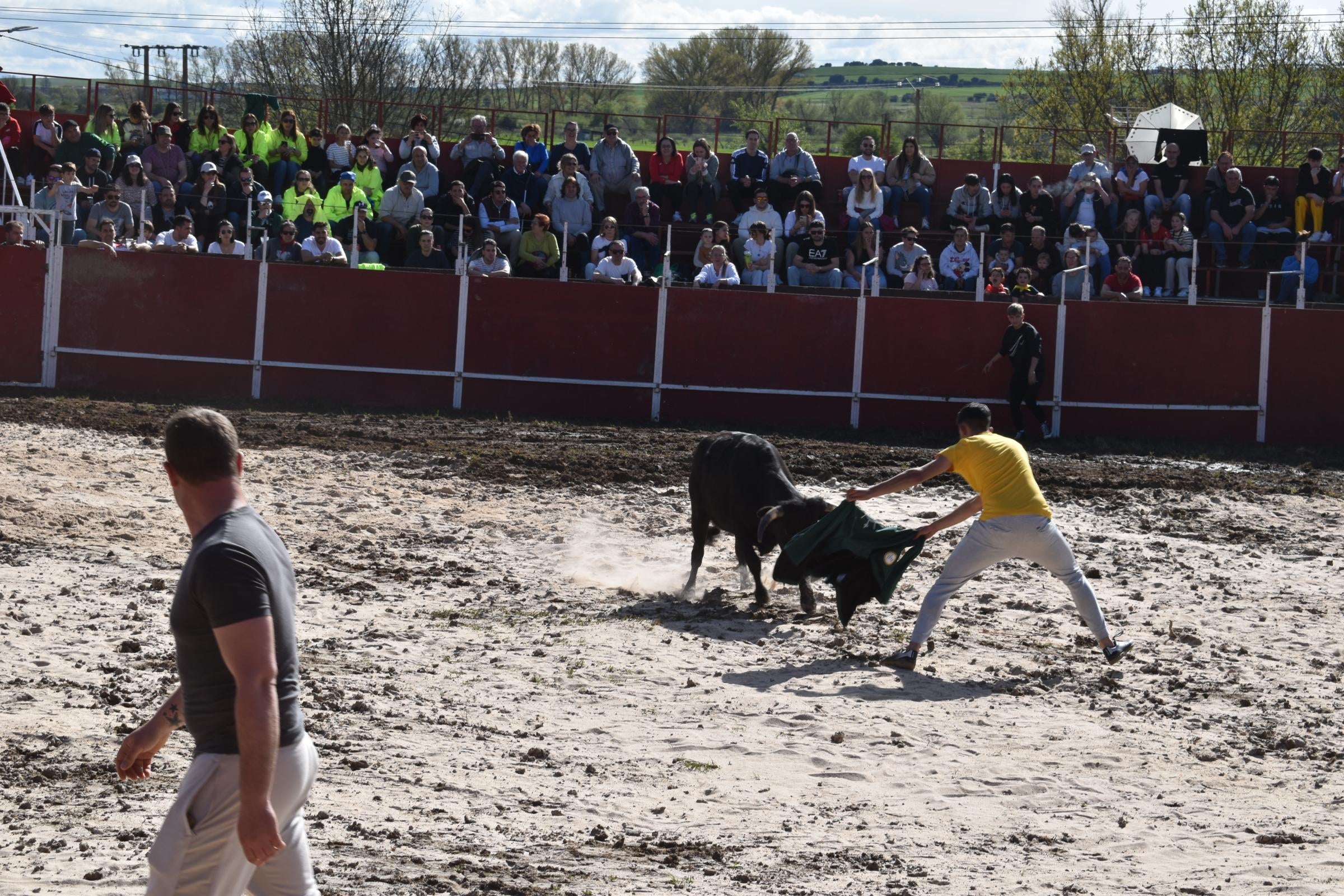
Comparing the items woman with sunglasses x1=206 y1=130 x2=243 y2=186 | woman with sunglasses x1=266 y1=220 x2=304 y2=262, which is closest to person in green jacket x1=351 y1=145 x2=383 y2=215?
→ woman with sunglasses x1=206 y1=130 x2=243 y2=186

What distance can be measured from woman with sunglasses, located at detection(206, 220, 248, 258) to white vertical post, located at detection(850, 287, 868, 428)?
23.8ft

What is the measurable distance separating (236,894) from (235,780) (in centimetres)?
29

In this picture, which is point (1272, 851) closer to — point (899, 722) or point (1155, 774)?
point (1155, 774)

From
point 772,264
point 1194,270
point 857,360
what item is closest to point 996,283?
point 857,360

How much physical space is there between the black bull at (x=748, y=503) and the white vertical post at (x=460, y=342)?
843 centimetres

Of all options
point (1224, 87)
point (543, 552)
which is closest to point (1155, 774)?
point (543, 552)

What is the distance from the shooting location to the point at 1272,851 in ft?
18.2

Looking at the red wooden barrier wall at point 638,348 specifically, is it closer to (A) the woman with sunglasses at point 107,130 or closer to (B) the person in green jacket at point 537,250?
(B) the person in green jacket at point 537,250

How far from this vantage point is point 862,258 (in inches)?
759

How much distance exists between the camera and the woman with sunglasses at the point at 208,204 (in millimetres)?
18688

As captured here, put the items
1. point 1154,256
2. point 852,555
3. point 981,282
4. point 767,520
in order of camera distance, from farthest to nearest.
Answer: point 1154,256, point 981,282, point 767,520, point 852,555

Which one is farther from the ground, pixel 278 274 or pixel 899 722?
pixel 278 274

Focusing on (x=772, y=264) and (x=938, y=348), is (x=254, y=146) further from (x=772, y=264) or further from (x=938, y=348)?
(x=938, y=348)

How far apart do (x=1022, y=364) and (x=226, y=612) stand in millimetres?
14792
